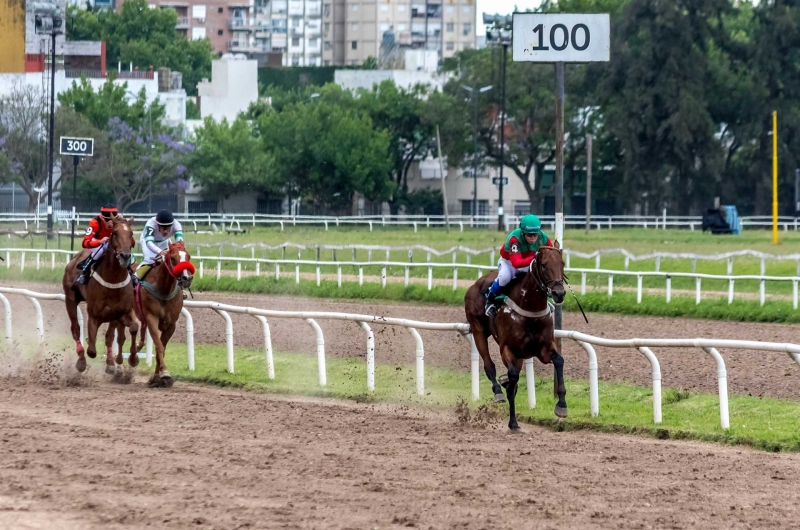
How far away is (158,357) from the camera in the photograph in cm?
1202

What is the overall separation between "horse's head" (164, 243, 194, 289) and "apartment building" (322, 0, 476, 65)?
10740 centimetres

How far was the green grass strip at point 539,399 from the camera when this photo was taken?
929 cm

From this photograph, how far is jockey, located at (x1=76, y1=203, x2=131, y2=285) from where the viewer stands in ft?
40.3

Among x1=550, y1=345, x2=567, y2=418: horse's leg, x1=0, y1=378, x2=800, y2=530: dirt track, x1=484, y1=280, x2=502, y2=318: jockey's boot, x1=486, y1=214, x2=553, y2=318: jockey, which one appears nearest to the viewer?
x1=0, y1=378, x2=800, y2=530: dirt track

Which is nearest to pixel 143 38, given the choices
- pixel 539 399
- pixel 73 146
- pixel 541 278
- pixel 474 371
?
pixel 73 146

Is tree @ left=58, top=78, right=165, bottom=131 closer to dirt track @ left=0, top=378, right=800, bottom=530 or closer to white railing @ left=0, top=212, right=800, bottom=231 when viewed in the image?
white railing @ left=0, top=212, right=800, bottom=231

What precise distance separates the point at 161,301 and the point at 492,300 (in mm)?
3638

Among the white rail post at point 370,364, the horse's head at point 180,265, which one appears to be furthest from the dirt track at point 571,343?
the horse's head at point 180,265

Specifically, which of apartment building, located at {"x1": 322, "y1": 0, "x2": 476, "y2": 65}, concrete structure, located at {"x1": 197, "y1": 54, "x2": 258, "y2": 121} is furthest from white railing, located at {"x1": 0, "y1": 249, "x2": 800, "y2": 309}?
apartment building, located at {"x1": 322, "y1": 0, "x2": 476, "y2": 65}

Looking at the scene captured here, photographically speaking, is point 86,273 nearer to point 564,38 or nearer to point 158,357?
point 158,357

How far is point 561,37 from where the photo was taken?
36.9ft

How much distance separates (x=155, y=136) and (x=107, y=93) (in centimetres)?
280

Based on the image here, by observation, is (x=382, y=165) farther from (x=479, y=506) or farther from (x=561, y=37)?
(x=479, y=506)

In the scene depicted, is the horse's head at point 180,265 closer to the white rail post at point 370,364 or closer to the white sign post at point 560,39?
the white rail post at point 370,364
